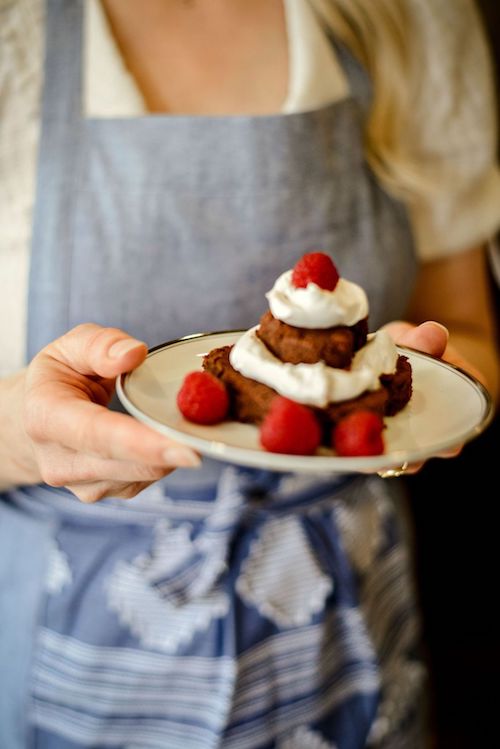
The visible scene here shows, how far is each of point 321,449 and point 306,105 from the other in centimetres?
57

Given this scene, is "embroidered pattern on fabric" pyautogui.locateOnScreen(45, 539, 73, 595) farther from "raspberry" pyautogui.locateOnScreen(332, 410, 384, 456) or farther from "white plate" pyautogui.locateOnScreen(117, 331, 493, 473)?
"raspberry" pyautogui.locateOnScreen(332, 410, 384, 456)

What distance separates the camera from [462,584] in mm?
1553

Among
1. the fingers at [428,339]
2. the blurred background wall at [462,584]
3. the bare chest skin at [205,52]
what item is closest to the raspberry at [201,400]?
the fingers at [428,339]

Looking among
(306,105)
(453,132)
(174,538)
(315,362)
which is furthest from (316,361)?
(453,132)

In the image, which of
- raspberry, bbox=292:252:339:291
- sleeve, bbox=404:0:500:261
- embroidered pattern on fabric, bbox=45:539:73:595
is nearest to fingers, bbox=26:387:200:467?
raspberry, bbox=292:252:339:291

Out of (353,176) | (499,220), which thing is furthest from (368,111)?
(499,220)

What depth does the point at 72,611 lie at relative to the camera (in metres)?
0.88

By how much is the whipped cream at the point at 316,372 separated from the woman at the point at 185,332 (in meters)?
0.11

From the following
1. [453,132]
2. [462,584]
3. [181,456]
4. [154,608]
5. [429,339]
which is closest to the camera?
[181,456]

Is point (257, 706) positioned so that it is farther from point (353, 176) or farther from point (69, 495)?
point (353, 176)

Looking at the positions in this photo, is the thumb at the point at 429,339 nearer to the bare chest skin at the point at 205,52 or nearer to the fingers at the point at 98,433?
the fingers at the point at 98,433

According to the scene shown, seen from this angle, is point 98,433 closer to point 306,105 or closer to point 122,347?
point 122,347

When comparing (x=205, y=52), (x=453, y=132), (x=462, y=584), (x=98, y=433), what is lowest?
(x=462, y=584)

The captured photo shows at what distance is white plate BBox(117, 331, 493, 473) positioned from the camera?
1.62 feet
